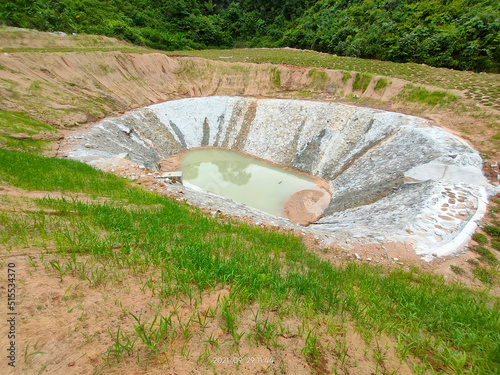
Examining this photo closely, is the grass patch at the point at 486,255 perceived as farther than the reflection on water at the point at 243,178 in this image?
No

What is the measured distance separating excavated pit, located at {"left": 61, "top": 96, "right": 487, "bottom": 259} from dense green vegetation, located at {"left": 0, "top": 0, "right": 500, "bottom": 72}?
15.4 meters

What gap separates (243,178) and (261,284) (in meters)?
17.4

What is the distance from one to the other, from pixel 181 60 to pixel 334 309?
35.4 m

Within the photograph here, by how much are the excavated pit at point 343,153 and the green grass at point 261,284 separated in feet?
13.5

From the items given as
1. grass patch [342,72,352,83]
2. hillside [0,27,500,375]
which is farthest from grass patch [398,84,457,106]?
hillside [0,27,500,375]

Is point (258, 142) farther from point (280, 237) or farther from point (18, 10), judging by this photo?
point (18, 10)

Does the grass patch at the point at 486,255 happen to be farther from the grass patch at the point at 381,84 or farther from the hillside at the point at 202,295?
the grass patch at the point at 381,84

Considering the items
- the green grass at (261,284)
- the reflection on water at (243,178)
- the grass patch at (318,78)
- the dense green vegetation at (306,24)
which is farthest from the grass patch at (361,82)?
the green grass at (261,284)

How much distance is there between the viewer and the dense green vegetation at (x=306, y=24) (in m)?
25.6

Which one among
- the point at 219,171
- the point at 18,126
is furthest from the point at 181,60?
the point at 18,126

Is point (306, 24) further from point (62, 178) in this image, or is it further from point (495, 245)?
point (62, 178)

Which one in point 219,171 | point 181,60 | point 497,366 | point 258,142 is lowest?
point 219,171

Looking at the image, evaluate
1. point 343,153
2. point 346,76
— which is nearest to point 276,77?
point 346,76

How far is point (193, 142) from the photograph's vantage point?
27594mm
